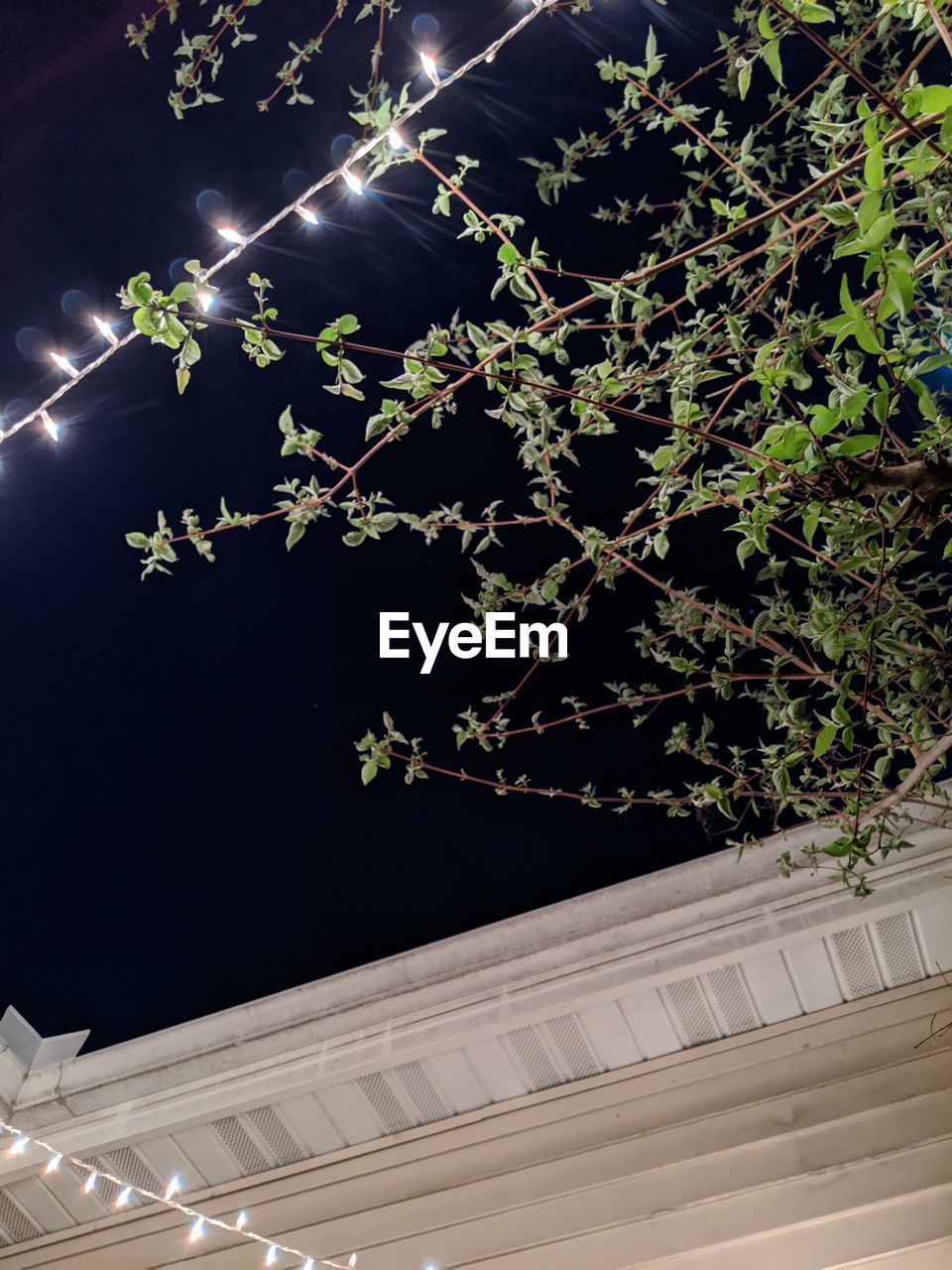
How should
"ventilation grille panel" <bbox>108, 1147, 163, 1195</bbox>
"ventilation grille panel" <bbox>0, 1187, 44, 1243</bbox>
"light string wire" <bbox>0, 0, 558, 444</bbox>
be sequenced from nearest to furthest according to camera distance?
1. "light string wire" <bbox>0, 0, 558, 444</bbox>
2. "ventilation grille panel" <bbox>108, 1147, 163, 1195</bbox>
3. "ventilation grille panel" <bbox>0, 1187, 44, 1243</bbox>

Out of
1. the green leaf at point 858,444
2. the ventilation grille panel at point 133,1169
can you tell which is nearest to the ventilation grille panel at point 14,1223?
the ventilation grille panel at point 133,1169

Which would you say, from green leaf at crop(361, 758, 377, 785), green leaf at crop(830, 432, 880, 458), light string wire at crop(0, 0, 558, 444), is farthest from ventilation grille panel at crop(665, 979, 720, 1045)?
light string wire at crop(0, 0, 558, 444)

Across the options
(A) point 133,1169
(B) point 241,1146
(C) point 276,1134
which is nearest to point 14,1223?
(A) point 133,1169

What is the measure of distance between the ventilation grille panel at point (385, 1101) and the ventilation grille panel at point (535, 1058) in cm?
33

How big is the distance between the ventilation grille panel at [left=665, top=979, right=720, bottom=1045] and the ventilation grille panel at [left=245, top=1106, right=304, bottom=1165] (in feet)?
3.40

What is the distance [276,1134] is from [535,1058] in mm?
708

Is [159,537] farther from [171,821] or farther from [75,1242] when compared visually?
[75,1242]

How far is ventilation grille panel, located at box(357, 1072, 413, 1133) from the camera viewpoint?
6.83ft

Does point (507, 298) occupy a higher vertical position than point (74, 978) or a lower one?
higher

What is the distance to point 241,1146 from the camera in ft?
7.17

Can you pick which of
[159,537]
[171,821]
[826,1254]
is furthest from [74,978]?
[826,1254]

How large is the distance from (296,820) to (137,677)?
503mm

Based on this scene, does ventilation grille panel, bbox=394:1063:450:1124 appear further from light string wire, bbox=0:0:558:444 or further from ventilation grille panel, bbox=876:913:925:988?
light string wire, bbox=0:0:558:444

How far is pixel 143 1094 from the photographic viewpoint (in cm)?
215
